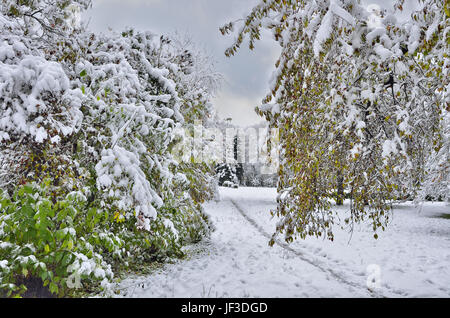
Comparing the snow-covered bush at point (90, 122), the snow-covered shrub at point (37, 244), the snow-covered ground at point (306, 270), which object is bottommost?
the snow-covered ground at point (306, 270)

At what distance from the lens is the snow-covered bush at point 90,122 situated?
301 cm

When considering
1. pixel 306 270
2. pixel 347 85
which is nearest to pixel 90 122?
pixel 347 85

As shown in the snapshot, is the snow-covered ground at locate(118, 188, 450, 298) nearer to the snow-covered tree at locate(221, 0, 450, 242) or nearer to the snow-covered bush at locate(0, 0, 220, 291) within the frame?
the snow-covered bush at locate(0, 0, 220, 291)

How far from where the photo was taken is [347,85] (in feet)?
10.0

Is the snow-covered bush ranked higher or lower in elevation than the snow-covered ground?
higher

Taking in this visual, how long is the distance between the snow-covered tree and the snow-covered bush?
6.29 ft

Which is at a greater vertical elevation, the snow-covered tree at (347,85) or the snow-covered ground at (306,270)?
the snow-covered tree at (347,85)

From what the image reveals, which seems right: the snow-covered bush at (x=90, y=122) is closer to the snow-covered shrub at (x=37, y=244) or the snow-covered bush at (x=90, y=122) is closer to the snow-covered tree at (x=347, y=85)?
the snow-covered shrub at (x=37, y=244)

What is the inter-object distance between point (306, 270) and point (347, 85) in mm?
4082

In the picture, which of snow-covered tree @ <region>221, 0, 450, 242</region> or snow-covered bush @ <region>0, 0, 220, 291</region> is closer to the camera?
snow-covered tree @ <region>221, 0, 450, 242</region>

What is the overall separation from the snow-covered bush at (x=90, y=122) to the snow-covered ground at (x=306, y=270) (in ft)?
2.77

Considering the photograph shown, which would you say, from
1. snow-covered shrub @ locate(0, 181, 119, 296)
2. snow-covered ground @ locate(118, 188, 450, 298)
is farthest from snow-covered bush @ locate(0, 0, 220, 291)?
snow-covered ground @ locate(118, 188, 450, 298)

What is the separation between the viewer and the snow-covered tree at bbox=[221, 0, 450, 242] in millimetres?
2611

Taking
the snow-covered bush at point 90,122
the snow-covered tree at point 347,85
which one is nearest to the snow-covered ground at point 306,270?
the snow-covered bush at point 90,122
